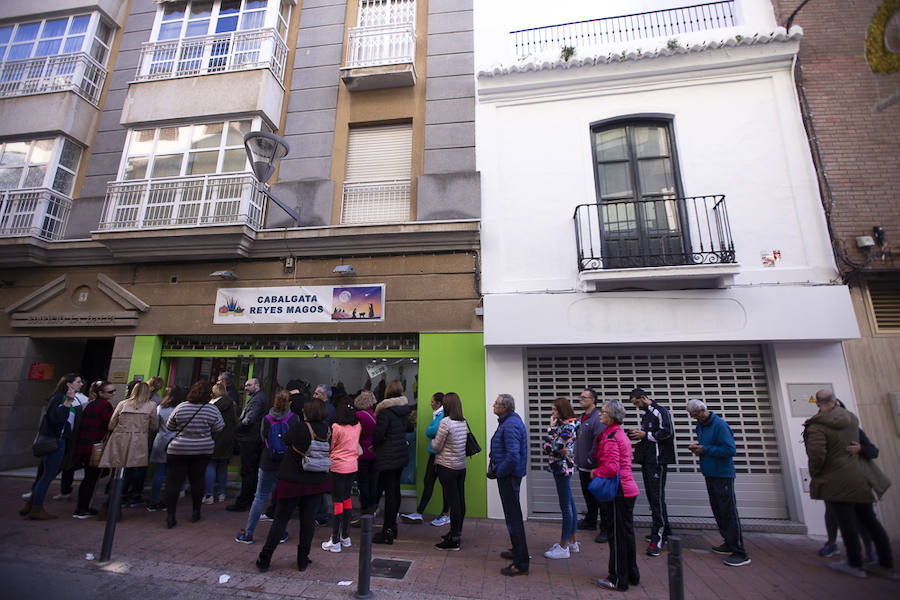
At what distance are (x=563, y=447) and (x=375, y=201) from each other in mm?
5674

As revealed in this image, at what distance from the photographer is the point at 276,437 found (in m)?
5.18

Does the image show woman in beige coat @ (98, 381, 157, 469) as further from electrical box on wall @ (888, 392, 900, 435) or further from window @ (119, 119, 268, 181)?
electrical box on wall @ (888, 392, 900, 435)

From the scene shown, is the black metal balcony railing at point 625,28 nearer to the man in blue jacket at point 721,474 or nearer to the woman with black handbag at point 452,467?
the man in blue jacket at point 721,474

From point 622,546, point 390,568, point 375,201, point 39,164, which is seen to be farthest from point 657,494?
point 39,164

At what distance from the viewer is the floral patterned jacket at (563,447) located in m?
5.05

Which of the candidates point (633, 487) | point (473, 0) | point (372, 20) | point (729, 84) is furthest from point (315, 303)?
point (729, 84)

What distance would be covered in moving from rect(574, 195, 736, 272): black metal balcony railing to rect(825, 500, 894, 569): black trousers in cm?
345

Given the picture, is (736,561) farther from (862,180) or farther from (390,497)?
(862,180)

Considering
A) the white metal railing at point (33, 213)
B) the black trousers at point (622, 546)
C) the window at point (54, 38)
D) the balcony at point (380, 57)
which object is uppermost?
the window at point (54, 38)

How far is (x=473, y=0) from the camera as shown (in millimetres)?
9094

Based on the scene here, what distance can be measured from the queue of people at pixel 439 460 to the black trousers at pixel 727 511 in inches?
0.5

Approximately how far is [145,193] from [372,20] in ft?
19.7

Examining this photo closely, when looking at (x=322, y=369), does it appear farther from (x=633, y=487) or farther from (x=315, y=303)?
(x=633, y=487)

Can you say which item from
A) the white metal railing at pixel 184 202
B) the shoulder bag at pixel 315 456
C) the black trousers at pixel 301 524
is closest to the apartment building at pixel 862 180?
the shoulder bag at pixel 315 456
